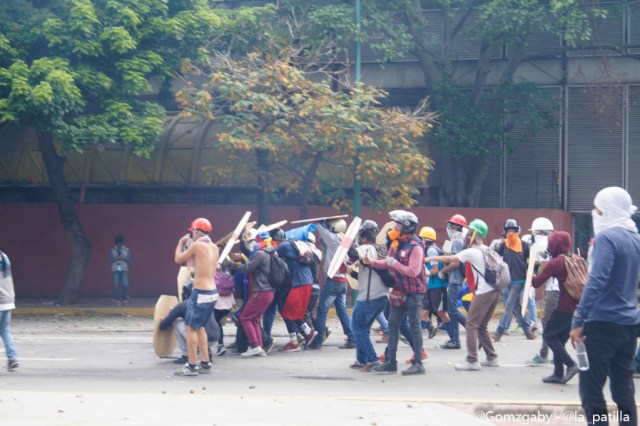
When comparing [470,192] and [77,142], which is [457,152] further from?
→ [77,142]

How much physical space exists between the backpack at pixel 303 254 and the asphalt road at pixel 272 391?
1298 millimetres

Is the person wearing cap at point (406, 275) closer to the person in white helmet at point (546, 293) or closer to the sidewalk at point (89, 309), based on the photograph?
the person in white helmet at point (546, 293)

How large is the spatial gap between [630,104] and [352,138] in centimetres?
929

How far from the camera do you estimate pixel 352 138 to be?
65.1ft

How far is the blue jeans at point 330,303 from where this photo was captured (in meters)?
13.5

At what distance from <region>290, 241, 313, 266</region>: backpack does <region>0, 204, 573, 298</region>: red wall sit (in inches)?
421

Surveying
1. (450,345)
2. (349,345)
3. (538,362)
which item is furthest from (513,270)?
(349,345)

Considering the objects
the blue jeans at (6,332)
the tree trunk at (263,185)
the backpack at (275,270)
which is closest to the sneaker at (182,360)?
the backpack at (275,270)

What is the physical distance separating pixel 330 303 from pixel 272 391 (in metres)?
3.49

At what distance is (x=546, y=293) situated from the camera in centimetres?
1114

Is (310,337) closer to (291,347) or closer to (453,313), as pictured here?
(291,347)

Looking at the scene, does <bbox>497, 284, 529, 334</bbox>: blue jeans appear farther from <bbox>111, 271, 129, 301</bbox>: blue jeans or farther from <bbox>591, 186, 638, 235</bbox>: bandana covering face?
<bbox>111, 271, 129, 301</bbox>: blue jeans

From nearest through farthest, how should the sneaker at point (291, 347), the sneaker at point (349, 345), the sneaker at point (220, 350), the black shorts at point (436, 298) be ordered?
the sneaker at point (220, 350) < the sneaker at point (291, 347) < the sneaker at point (349, 345) < the black shorts at point (436, 298)

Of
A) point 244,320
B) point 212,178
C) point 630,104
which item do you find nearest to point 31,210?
point 212,178
